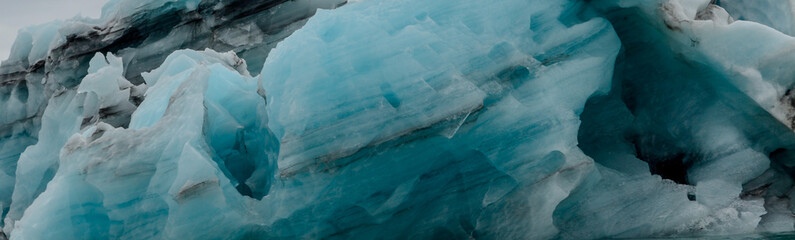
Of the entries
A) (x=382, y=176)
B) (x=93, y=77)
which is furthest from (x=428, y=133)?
(x=93, y=77)

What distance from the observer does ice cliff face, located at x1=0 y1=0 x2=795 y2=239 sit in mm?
4898

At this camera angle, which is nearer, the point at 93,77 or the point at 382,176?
the point at 382,176

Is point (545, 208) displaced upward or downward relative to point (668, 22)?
downward

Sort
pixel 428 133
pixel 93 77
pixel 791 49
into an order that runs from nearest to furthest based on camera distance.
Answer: pixel 428 133 → pixel 791 49 → pixel 93 77

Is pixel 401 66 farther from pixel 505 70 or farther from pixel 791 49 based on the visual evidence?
pixel 791 49

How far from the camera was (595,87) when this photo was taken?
5.27m

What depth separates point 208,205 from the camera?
16.2 feet

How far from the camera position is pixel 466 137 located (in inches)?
194

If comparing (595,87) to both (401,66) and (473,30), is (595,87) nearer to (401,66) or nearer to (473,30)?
(473,30)

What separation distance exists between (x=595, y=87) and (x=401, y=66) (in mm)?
1418

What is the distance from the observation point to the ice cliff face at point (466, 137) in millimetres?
4898

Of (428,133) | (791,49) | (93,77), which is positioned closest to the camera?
(428,133)

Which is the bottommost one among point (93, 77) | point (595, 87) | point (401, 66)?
point (93, 77)

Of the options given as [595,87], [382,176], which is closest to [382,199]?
[382,176]
